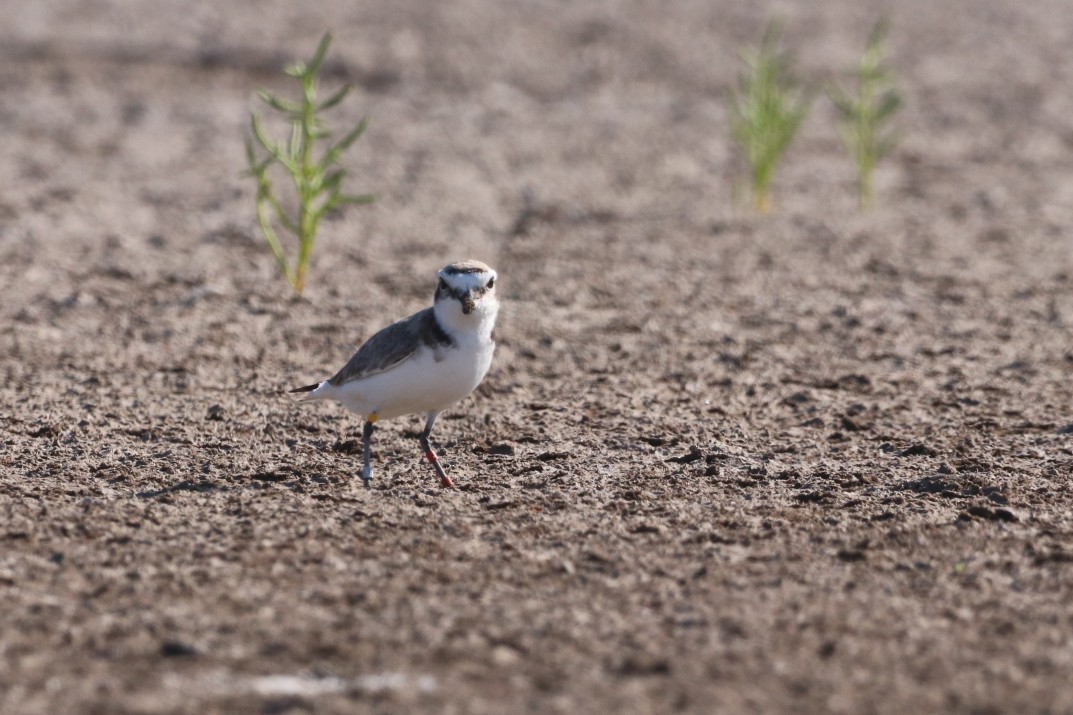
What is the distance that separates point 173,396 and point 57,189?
3.84 metres

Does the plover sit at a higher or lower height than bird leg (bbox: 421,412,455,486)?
higher

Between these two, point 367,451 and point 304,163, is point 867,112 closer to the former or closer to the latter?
point 304,163

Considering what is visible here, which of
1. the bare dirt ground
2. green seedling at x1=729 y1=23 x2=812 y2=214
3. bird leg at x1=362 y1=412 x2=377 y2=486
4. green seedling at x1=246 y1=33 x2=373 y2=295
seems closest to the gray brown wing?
bird leg at x1=362 y1=412 x2=377 y2=486

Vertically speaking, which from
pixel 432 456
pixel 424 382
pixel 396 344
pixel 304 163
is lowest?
pixel 432 456

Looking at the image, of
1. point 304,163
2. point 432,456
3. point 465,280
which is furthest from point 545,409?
point 304,163

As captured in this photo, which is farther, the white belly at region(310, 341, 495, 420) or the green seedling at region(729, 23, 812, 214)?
the green seedling at region(729, 23, 812, 214)

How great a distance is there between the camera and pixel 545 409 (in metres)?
6.40

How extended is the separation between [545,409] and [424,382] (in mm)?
1200

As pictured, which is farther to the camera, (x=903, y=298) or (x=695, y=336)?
Result: (x=903, y=298)

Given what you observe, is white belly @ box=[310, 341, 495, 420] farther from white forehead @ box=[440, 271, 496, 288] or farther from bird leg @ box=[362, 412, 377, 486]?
white forehead @ box=[440, 271, 496, 288]

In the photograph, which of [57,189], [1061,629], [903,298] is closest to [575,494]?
[1061,629]

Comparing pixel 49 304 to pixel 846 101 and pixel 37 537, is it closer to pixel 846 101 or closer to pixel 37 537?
pixel 37 537

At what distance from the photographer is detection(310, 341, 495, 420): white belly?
529 centimetres

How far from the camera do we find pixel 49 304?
299 inches
